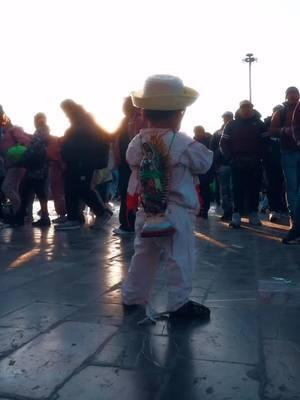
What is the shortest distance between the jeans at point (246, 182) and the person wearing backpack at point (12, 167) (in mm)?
3333

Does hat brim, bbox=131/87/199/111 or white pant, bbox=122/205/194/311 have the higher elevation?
hat brim, bbox=131/87/199/111

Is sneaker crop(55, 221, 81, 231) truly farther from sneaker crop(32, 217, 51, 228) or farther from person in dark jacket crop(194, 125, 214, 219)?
person in dark jacket crop(194, 125, 214, 219)

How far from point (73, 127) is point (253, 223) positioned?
312cm

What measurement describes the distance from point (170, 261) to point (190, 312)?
1.09ft

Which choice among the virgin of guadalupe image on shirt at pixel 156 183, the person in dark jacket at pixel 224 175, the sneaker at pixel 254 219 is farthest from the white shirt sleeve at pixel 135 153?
the person in dark jacket at pixel 224 175

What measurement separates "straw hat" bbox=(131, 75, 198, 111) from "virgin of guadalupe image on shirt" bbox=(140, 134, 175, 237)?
0.23 m

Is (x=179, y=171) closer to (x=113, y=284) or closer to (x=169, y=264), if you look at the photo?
(x=169, y=264)

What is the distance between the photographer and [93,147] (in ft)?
29.6

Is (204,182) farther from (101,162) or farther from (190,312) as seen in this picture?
(190,312)

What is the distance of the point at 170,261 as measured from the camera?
12.5 ft

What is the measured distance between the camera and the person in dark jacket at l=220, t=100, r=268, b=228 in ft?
29.7

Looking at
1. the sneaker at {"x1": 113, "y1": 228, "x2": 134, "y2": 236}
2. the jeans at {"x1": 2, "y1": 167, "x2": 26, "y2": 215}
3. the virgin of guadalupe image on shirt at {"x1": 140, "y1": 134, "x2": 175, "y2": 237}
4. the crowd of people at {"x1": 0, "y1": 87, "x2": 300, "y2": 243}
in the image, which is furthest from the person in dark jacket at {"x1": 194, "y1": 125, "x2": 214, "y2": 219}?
the virgin of guadalupe image on shirt at {"x1": 140, "y1": 134, "x2": 175, "y2": 237}

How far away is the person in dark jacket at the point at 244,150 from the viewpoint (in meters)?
9.05

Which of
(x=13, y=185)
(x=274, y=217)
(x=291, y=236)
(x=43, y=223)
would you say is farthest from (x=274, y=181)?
(x=13, y=185)
